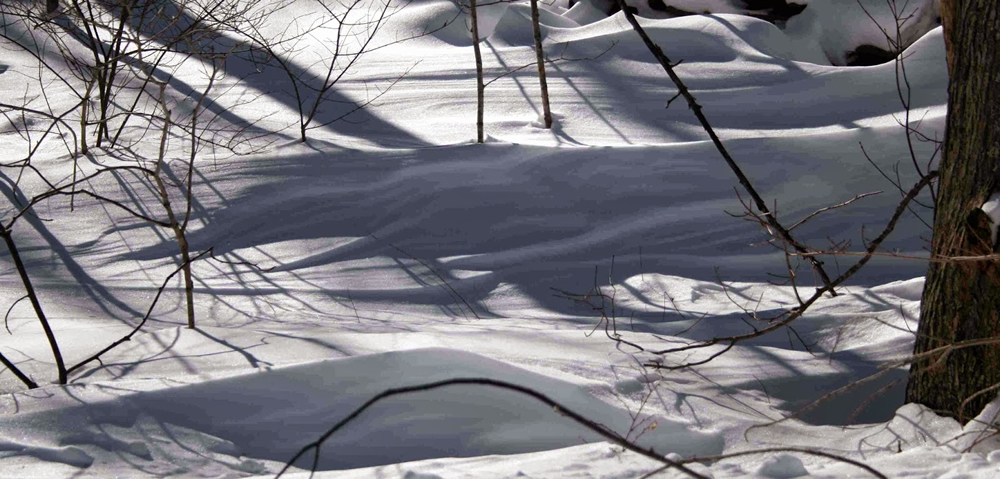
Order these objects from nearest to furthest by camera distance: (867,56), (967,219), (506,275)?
(967,219), (506,275), (867,56)

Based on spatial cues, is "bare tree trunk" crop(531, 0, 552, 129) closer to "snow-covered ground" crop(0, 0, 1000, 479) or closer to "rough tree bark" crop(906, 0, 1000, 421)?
"snow-covered ground" crop(0, 0, 1000, 479)

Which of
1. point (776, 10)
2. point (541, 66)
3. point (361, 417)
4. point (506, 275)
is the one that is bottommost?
point (361, 417)

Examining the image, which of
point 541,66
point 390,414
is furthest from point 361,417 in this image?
point 541,66

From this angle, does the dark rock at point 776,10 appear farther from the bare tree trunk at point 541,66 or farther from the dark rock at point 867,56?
the bare tree trunk at point 541,66

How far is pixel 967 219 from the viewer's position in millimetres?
2469

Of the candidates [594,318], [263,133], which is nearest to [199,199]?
[263,133]

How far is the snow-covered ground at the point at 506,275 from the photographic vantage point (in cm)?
254

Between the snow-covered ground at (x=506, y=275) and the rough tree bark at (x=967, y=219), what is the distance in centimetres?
18

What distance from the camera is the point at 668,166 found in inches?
221

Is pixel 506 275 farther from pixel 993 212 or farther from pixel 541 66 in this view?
pixel 993 212

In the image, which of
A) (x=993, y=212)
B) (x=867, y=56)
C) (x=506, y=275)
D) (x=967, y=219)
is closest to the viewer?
(x=993, y=212)

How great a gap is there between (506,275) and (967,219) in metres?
2.78

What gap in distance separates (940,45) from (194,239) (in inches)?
231

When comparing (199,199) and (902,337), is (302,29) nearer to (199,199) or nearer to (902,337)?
(199,199)
